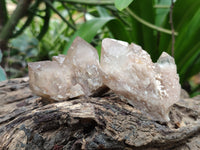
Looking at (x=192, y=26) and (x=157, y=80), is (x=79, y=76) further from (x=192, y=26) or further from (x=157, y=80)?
(x=192, y=26)

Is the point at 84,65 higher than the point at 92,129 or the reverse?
higher

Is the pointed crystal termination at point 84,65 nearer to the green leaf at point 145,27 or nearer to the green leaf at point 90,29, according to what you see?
the green leaf at point 90,29

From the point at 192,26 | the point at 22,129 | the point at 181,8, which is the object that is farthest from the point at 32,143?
the point at 192,26

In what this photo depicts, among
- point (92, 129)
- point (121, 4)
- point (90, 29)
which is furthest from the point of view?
point (90, 29)

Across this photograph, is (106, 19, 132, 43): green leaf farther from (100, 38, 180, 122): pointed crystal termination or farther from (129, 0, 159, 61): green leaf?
(100, 38, 180, 122): pointed crystal termination

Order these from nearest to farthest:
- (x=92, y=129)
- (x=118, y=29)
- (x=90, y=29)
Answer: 1. (x=92, y=129)
2. (x=90, y=29)
3. (x=118, y=29)

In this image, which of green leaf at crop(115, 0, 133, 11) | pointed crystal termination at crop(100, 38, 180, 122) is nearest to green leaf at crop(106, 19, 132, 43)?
green leaf at crop(115, 0, 133, 11)

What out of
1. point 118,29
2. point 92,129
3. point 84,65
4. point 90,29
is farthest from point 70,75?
point 118,29

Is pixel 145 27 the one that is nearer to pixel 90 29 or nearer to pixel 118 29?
pixel 118 29
